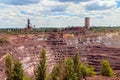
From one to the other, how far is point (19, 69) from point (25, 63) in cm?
4194

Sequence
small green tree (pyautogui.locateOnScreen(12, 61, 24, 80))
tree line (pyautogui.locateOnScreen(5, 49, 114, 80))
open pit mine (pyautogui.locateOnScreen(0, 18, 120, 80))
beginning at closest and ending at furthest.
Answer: small green tree (pyautogui.locateOnScreen(12, 61, 24, 80))
tree line (pyautogui.locateOnScreen(5, 49, 114, 80))
open pit mine (pyautogui.locateOnScreen(0, 18, 120, 80))

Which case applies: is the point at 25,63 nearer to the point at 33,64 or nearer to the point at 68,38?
the point at 33,64

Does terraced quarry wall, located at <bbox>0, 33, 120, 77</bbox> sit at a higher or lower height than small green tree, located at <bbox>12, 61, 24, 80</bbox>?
lower

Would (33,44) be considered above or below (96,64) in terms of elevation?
above

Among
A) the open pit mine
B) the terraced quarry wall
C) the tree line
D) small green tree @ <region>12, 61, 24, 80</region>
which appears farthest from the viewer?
the terraced quarry wall

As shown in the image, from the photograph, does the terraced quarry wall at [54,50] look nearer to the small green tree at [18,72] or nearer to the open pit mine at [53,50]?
the open pit mine at [53,50]

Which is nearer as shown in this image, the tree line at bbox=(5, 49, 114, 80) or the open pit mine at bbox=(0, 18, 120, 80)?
the tree line at bbox=(5, 49, 114, 80)

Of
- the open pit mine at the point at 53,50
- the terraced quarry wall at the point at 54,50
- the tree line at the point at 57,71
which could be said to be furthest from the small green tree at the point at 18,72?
the terraced quarry wall at the point at 54,50

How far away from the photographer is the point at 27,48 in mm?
88125

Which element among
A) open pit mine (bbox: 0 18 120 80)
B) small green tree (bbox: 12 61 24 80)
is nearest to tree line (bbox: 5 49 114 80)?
small green tree (bbox: 12 61 24 80)

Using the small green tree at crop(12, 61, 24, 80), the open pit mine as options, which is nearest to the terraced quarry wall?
the open pit mine

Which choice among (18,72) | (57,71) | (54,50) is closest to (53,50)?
(54,50)

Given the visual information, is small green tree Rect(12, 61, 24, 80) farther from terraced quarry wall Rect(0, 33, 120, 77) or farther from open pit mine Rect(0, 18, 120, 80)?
terraced quarry wall Rect(0, 33, 120, 77)

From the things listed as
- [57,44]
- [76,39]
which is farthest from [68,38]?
[57,44]
